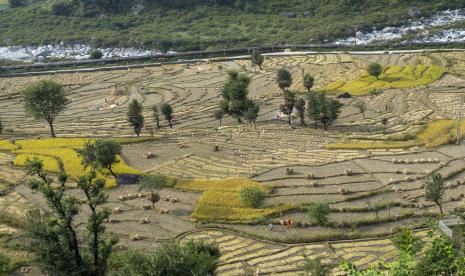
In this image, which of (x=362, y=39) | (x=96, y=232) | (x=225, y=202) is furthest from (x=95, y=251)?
(x=362, y=39)

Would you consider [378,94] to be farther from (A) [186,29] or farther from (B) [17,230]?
(A) [186,29]

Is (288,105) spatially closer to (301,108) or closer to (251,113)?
(301,108)

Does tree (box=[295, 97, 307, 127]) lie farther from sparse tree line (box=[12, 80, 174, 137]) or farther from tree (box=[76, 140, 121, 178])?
tree (box=[76, 140, 121, 178])

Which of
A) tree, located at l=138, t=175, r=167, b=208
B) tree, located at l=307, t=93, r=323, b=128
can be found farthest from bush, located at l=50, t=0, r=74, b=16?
tree, located at l=138, t=175, r=167, b=208

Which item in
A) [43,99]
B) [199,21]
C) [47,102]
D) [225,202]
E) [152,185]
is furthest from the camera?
[199,21]

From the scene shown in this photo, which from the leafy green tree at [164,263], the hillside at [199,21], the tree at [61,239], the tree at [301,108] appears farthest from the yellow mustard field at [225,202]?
the hillside at [199,21]

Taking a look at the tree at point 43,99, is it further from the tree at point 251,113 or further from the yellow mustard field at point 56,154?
the tree at point 251,113

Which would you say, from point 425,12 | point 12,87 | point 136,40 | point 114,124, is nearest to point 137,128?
point 114,124
